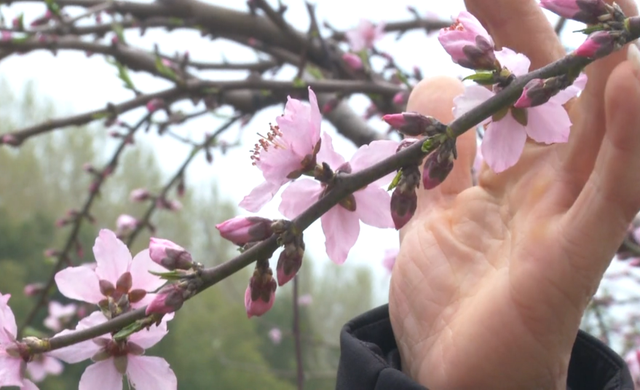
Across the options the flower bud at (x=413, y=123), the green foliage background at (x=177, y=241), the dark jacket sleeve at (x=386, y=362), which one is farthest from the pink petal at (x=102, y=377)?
the green foliage background at (x=177, y=241)

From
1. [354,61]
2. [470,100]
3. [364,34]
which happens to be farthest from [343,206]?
[364,34]

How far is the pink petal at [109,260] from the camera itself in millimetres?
597

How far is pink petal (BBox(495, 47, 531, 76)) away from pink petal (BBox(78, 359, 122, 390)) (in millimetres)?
429

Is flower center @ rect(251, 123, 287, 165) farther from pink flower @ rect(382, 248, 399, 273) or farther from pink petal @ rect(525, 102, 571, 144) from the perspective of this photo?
pink flower @ rect(382, 248, 399, 273)

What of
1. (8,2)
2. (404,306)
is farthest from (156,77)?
(404,306)

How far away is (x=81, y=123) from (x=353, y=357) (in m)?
1.14

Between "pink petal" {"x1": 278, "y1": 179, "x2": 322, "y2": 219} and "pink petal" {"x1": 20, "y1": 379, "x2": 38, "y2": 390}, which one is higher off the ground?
"pink petal" {"x1": 278, "y1": 179, "x2": 322, "y2": 219}

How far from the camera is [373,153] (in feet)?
1.71

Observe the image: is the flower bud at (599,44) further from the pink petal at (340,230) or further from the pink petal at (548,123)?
the pink petal at (340,230)

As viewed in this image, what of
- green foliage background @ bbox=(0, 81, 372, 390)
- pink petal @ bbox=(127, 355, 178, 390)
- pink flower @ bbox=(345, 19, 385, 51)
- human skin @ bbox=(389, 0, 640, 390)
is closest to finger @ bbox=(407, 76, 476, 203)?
human skin @ bbox=(389, 0, 640, 390)

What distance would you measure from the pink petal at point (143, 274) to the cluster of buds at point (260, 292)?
13 centimetres

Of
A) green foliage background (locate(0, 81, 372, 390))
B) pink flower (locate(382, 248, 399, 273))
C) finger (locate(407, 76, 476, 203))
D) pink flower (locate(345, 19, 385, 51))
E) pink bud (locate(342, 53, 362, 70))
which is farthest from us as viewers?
green foliage background (locate(0, 81, 372, 390))

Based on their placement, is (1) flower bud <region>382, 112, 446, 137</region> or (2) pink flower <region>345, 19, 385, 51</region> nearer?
(1) flower bud <region>382, 112, 446, 137</region>

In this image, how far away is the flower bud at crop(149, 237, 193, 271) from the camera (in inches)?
19.9
